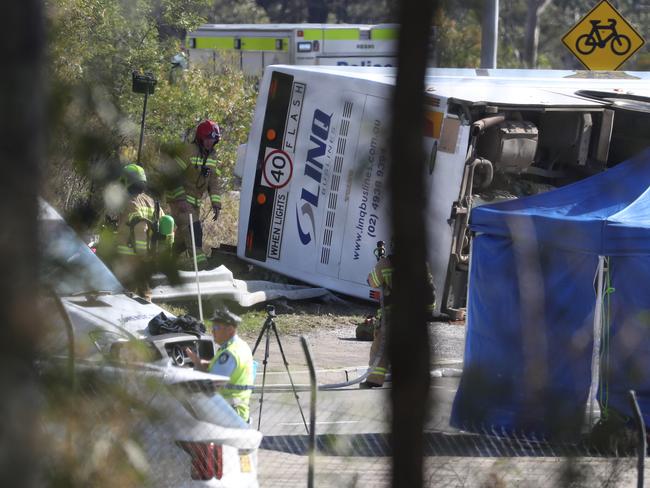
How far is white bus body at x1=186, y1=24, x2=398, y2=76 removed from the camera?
80.6 ft

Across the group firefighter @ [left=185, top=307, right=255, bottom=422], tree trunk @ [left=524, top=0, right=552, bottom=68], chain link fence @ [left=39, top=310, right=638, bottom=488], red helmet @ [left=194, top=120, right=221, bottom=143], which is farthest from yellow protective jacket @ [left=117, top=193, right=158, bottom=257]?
tree trunk @ [left=524, top=0, right=552, bottom=68]

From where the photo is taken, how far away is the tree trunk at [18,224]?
5.61 feet

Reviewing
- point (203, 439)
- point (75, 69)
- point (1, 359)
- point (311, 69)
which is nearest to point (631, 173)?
point (75, 69)

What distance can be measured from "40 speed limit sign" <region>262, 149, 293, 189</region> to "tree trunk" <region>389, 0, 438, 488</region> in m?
11.8

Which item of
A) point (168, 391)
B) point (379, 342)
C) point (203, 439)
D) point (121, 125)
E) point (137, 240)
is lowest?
point (379, 342)

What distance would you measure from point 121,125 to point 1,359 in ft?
4.30

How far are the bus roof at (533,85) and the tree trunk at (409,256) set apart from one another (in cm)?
776

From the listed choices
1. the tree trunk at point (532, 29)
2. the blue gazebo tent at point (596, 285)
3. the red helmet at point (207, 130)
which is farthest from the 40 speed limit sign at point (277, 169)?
the tree trunk at point (532, 29)

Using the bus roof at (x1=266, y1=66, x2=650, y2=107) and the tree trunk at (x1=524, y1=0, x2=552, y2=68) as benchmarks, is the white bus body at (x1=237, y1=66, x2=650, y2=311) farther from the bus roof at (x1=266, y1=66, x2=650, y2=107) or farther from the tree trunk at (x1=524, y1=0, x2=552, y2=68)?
the tree trunk at (x1=524, y1=0, x2=552, y2=68)

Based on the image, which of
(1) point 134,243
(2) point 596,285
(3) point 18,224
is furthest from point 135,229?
(2) point 596,285

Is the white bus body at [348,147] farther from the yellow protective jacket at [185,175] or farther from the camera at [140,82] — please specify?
the yellow protective jacket at [185,175]

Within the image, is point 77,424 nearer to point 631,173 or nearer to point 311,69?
point 631,173

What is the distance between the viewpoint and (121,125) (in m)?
2.95

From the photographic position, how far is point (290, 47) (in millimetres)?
25094
